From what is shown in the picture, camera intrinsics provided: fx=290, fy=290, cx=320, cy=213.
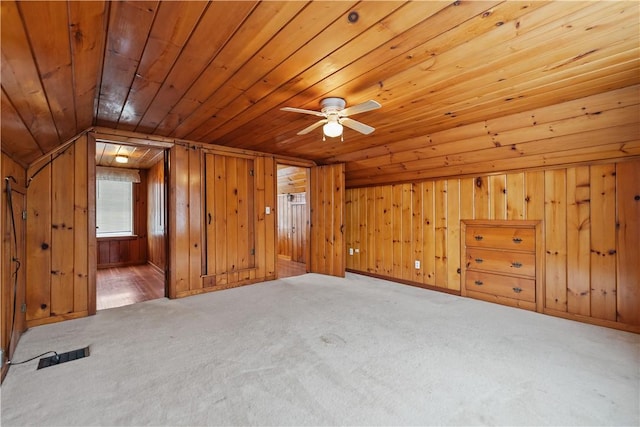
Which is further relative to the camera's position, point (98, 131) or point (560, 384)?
point (98, 131)

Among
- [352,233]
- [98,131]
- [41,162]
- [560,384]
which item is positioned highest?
[98,131]

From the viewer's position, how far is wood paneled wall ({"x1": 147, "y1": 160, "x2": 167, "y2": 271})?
5.63 metres

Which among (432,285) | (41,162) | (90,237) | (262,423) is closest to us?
(262,423)

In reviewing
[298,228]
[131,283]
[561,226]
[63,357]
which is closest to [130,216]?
[131,283]

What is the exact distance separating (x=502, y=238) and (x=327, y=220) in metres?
2.69

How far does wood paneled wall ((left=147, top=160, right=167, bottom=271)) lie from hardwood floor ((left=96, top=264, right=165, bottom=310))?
0.94 ft

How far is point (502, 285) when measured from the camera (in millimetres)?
3662

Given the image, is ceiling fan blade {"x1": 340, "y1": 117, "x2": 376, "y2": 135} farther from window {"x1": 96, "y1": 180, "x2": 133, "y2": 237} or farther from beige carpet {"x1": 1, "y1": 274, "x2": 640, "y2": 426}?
window {"x1": 96, "y1": 180, "x2": 133, "y2": 237}

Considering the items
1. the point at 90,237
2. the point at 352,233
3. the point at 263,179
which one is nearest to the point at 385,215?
the point at 352,233

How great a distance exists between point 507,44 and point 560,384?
2158 mm

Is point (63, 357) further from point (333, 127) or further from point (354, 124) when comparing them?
point (354, 124)

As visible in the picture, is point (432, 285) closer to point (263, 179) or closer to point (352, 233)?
point (352, 233)

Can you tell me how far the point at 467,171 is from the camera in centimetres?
385

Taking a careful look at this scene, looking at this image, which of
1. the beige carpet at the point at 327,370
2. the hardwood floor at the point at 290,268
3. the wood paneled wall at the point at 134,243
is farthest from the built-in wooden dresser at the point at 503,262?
the wood paneled wall at the point at 134,243
